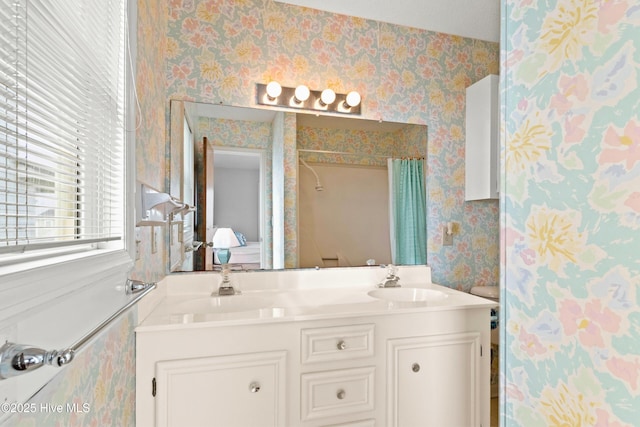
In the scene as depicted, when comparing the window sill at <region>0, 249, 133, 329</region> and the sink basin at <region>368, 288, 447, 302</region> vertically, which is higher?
the window sill at <region>0, 249, 133, 329</region>

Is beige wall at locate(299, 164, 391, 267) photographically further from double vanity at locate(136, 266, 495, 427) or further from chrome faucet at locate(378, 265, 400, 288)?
double vanity at locate(136, 266, 495, 427)

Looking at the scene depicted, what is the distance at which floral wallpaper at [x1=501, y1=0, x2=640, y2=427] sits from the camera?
65cm

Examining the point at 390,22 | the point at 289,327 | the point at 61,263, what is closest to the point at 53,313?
the point at 61,263

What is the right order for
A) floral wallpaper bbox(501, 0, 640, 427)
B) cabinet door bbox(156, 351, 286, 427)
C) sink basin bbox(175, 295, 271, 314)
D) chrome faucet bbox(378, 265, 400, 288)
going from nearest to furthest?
floral wallpaper bbox(501, 0, 640, 427), cabinet door bbox(156, 351, 286, 427), sink basin bbox(175, 295, 271, 314), chrome faucet bbox(378, 265, 400, 288)

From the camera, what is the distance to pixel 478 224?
93.7 inches

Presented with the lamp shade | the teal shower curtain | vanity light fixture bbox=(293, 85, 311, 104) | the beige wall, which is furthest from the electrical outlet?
the lamp shade

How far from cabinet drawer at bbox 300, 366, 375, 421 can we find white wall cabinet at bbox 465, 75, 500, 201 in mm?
1368

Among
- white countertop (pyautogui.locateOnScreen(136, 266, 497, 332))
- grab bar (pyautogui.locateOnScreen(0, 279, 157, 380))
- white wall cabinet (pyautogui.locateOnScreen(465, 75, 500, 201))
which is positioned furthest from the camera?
white wall cabinet (pyautogui.locateOnScreen(465, 75, 500, 201))

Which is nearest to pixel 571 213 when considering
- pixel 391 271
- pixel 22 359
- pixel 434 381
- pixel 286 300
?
pixel 22 359

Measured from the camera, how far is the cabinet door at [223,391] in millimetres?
1257

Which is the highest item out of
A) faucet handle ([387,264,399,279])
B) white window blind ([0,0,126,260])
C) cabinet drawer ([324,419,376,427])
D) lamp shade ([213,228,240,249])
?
white window blind ([0,0,126,260])

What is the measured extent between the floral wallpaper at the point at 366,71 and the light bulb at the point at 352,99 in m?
0.06

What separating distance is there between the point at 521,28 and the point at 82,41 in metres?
1.02

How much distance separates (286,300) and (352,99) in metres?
1.23
